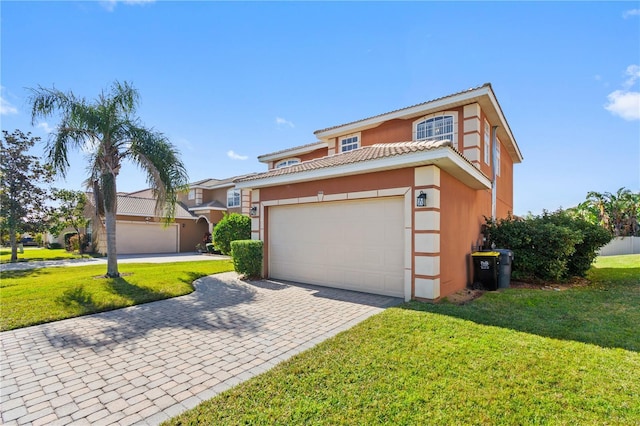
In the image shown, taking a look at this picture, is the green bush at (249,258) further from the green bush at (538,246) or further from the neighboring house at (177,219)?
the neighboring house at (177,219)

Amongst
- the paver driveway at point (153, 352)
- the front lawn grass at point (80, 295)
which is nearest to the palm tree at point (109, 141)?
the front lawn grass at point (80, 295)

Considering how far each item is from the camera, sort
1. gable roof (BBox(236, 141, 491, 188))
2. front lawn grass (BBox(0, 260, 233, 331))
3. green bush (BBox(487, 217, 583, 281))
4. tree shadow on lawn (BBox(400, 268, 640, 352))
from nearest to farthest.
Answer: tree shadow on lawn (BBox(400, 268, 640, 352))
front lawn grass (BBox(0, 260, 233, 331))
gable roof (BBox(236, 141, 491, 188))
green bush (BBox(487, 217, 583, 281))

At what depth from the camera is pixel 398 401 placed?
10.1 ft

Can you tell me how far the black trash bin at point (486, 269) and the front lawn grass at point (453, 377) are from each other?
3.11 metres

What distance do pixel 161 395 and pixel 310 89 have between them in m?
12.6

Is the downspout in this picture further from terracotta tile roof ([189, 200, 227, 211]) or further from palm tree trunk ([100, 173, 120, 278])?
terracotta tile roof ([189, 200, 227, 211])

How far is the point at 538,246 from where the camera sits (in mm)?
9672

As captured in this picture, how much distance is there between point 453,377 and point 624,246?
101 ft

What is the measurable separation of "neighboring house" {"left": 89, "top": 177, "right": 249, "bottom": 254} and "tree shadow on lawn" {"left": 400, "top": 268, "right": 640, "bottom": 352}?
1923cm

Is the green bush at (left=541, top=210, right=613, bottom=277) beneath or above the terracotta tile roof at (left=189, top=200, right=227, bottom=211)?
beneath

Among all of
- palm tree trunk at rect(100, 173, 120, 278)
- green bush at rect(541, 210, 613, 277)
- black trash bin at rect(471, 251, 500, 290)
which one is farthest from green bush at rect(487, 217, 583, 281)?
palm tree trunk at rect(100, 173, 120, 278)

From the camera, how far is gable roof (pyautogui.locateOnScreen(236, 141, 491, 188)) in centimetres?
679

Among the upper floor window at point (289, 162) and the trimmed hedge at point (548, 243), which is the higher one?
the upper floor window at point (289, 162)

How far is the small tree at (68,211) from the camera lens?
69.2ft
